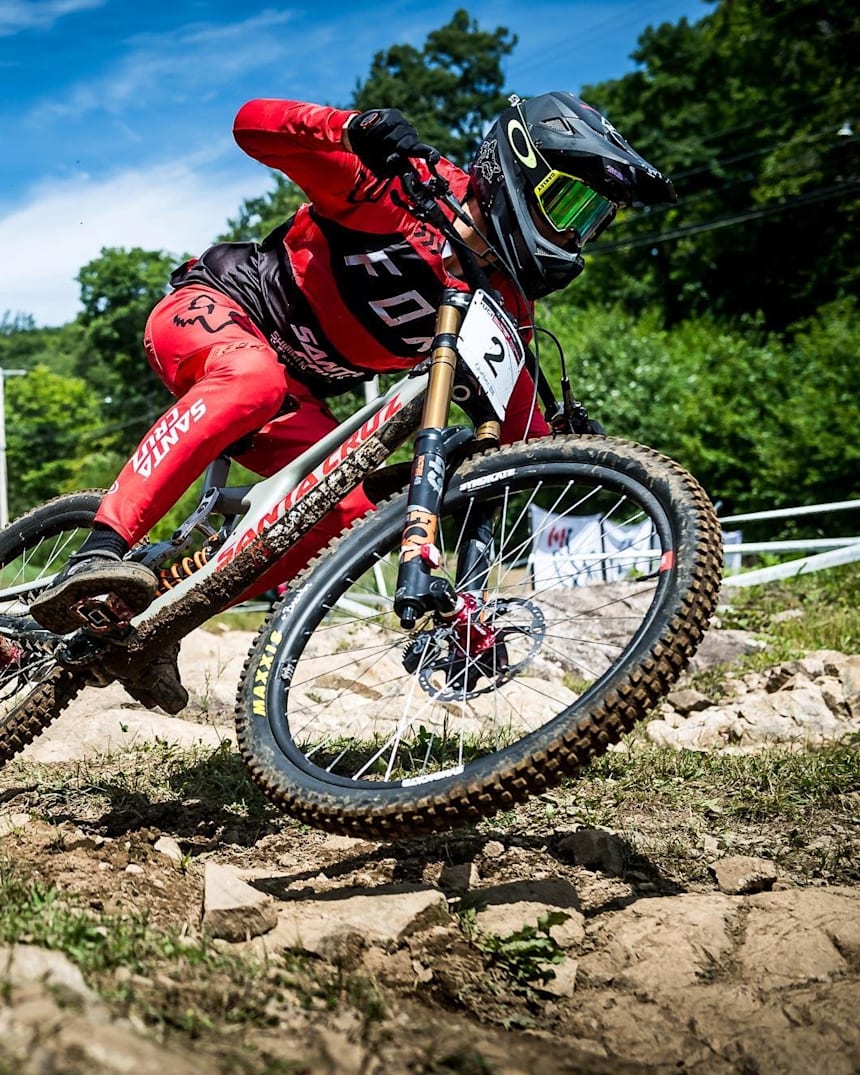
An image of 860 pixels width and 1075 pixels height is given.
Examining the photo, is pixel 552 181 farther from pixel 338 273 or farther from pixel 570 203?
pixel 338 273

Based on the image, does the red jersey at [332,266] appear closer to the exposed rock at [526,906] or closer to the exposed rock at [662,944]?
the exposed rock at [526,906]

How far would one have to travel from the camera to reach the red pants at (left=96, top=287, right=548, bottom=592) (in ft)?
Answer: 11.7

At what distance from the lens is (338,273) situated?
12.5 feet

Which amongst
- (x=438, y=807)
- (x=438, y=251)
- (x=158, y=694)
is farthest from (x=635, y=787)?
(x=438, y=251)

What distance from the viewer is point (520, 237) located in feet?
11.6

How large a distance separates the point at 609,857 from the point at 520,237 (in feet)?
6.35

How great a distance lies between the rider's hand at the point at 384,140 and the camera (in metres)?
3.32

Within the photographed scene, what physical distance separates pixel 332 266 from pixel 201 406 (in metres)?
0.71

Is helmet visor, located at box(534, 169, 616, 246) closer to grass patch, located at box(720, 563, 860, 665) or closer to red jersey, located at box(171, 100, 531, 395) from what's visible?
red jersey, located at box(171, 100, 531, 395)

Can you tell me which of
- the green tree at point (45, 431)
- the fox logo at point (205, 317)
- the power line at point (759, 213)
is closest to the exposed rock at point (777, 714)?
the fox logo at point (205, 317)

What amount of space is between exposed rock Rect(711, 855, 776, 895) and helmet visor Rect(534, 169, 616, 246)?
2.01 m

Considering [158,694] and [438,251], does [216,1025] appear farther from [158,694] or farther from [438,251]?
[438,251]

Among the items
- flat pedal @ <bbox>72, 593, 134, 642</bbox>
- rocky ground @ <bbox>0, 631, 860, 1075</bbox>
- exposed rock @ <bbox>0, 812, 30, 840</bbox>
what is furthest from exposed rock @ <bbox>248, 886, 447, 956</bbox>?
flat pedal @ <bbox>72, 593, 134, 642</bbox>

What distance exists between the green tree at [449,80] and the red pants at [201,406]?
4484cm
